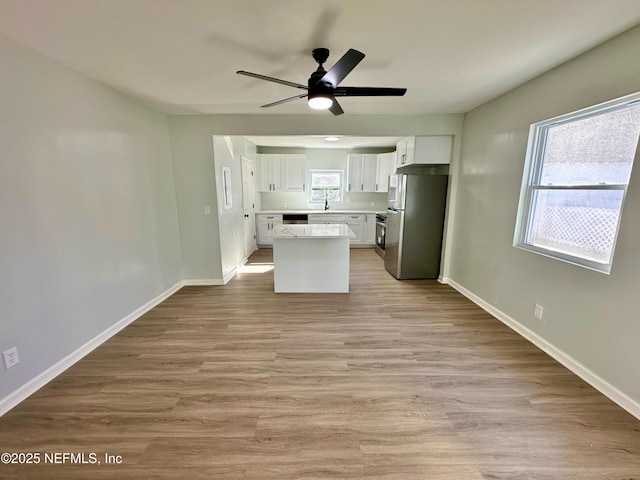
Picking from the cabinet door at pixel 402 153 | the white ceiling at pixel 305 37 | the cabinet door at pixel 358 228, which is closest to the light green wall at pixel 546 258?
the white ceiling at pixel 305 37

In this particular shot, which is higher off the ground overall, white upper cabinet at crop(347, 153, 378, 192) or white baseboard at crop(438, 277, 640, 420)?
white upper cabinet at crop(347, 153, 378, 192)

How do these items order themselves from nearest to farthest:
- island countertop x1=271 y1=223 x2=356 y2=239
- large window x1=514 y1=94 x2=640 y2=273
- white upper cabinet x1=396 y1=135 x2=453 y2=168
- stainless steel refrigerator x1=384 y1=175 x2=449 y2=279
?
large window x1=514 y1=94 x2=640 y2=273
island countertop x1=271 y1=223 x2=356 y2=239
white upper cabinet x1=396 y1=135 x2=453 y2=168
stainless steel refrigerator x1=384 y1=175 x2=449 y2=279

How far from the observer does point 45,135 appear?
2.01 m

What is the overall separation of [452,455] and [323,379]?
3.06 feet

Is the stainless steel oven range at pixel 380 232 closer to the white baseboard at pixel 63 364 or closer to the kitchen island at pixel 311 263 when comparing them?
the kitchen island at pixel 311 263

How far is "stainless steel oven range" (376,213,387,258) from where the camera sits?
5762mm

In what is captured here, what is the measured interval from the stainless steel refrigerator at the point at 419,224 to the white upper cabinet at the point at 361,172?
2.09 m

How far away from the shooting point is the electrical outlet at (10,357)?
5.76 feet

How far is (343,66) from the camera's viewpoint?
175 cm

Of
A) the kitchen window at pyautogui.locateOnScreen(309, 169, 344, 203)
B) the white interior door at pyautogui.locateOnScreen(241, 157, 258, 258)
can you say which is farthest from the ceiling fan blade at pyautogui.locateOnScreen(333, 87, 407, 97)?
the kitchen window at pyautogui.locateOnScreen(309, 169, 344, 203)

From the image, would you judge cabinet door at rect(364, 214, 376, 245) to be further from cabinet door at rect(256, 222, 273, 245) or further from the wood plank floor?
the wood plank floor

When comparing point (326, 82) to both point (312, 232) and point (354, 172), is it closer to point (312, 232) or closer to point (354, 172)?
point (312, 232)

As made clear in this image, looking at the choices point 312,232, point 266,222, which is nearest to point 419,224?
point 312,232

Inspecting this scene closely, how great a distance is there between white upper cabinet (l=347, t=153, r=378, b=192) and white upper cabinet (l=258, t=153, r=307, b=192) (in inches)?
45.2
